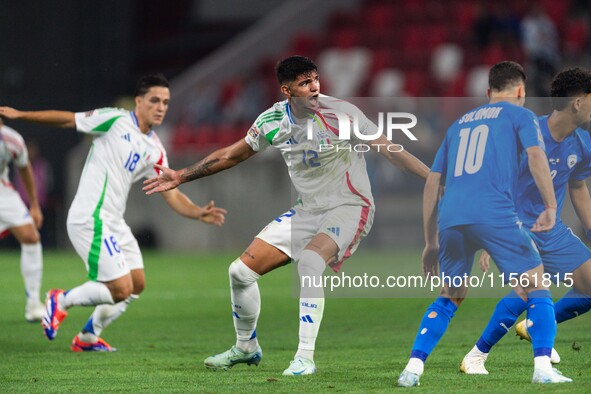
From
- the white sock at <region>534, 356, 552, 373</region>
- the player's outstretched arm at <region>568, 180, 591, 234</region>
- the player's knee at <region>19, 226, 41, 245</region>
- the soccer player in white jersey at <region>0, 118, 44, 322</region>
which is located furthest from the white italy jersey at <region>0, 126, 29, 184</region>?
the white sock at <region>534, 356, 552, 373</region>

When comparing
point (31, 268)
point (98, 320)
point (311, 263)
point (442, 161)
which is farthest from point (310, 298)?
point (31, 268)

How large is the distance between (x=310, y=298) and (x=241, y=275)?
0.55 meters

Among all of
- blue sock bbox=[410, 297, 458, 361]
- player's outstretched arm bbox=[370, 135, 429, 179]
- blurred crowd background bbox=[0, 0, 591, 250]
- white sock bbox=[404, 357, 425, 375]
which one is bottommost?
white sock bbox=[404, 357, 425, 375]

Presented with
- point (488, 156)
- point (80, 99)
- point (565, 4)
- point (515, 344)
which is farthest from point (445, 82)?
point (488, 156)

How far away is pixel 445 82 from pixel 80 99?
847 centimetres

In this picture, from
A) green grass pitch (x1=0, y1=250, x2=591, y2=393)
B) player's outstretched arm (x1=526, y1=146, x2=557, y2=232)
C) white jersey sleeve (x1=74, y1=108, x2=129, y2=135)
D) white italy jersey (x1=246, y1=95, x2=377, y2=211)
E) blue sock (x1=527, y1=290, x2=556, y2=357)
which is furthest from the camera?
white jersey sleeve (x1=74, y1=108, x2=129, y2=135)

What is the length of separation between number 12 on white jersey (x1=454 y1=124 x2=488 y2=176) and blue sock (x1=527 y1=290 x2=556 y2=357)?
853mm

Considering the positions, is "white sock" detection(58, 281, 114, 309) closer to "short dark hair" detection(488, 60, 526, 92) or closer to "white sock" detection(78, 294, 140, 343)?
"white sock" detection(78, 294, 140, 343)

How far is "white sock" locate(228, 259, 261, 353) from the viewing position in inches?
313

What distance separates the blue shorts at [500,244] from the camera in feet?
22.0

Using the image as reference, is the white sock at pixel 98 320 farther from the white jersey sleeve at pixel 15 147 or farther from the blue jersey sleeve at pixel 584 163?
the blue jersey sleeve at pixel 584 163

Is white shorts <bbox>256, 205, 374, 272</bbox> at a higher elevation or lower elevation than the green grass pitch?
higher

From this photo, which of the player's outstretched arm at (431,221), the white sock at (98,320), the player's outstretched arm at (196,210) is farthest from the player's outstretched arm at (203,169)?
the white sock at (98,320)

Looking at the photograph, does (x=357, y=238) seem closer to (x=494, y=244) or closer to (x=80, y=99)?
(x=494, y=244)
